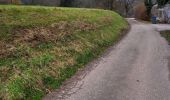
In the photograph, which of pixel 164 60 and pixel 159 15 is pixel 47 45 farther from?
pixel 159 15

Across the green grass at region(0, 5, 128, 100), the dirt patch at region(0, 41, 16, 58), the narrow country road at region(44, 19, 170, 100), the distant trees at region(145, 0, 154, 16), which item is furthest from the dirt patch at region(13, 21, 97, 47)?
the distant trees at region(145, 0, 154, 16)

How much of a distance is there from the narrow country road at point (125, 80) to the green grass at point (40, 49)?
67 cm

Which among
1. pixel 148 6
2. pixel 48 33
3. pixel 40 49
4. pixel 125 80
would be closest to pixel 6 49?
pixel 40 49

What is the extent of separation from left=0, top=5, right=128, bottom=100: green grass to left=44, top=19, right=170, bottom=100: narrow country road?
0.67m

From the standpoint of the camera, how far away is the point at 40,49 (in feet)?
45.9

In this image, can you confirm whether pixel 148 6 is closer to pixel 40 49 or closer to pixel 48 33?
pixel 48 33

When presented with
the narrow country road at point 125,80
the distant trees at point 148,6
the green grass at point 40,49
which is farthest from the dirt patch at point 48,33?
the distant trees at point 148,6

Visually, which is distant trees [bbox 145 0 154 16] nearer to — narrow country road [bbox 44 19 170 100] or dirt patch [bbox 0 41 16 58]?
narrow country road [bbox 44 19 170 100]

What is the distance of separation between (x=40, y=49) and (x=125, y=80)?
3512mm

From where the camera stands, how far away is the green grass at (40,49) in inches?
422

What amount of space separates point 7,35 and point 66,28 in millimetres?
5133

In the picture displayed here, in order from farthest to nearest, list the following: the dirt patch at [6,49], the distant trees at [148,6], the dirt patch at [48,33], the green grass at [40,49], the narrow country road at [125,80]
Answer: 1. the distant trees at [148,6]
2. the dirt patch at [48,33]
3. the dirt patch at [6,49]
4. the narrow country road at [125,80]
5. the green grass at [40,49]

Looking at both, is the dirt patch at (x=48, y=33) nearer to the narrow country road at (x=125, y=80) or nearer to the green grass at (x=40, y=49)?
the green grass at (x=40, y=49)

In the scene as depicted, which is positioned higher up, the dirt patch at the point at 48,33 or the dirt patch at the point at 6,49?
the dirt patch at the point at 48,33
